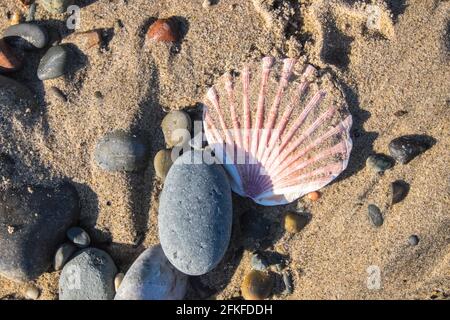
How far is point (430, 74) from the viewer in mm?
3557

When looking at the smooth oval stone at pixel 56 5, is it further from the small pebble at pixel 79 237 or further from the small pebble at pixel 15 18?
the small pebble at pixel 79 237

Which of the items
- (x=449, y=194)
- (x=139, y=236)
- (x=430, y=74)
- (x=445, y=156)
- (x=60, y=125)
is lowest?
(x=139, y=236)

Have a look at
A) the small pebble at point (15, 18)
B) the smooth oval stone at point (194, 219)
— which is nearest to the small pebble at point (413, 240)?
the smooth oval stone at point (194, 219)

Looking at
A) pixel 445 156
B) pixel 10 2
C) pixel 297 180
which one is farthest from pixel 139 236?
pixel 445 156

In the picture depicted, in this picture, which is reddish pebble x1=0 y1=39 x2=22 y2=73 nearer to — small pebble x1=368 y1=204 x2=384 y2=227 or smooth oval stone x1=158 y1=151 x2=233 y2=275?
smooth oval stone x1=158 y1=151 x2=233 y2=275

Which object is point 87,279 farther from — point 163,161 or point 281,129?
point 281,129

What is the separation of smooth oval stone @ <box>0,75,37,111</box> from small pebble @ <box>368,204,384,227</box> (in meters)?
2.71

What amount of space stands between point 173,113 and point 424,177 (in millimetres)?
1949

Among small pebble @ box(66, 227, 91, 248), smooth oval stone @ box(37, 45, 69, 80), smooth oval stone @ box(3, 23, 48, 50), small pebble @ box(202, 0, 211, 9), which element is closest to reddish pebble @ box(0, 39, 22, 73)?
smooth oval stone @ box(3, 23, 48, 50)

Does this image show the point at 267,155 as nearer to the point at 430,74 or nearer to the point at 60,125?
the point at 430,74

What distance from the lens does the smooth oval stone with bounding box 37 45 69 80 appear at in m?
3.64

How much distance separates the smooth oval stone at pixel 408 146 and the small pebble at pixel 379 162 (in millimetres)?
58

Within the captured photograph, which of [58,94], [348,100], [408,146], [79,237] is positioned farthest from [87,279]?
[408,146]
